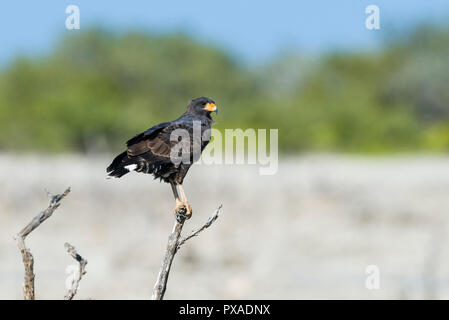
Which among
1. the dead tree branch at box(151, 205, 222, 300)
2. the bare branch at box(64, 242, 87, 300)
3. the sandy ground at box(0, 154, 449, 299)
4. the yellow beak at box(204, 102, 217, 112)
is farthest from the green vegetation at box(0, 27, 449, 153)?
Result: the bare branch at box(64, 242, 87, 300)

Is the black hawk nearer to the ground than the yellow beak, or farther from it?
nearer to the ground

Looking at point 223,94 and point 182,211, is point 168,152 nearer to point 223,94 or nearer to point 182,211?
point 182,211

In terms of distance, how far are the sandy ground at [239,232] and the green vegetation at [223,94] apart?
5.87m

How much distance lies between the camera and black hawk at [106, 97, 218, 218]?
224 inches

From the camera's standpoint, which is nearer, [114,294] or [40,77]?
[114,294]

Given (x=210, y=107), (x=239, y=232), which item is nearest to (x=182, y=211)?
(x=210, y=107)

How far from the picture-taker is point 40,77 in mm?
34500

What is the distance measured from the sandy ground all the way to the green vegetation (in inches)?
231

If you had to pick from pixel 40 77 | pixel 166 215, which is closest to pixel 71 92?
pixel 40 77

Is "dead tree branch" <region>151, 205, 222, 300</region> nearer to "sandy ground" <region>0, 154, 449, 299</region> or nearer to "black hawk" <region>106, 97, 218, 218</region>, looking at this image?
"black hawk" <region>106, 97, 218, 218</region>

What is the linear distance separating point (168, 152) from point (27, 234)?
1.68 meters

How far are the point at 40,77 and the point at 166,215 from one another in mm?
20858

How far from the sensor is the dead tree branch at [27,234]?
4238 millimetres

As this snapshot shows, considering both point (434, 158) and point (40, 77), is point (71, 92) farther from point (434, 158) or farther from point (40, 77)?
point (434, 158)
